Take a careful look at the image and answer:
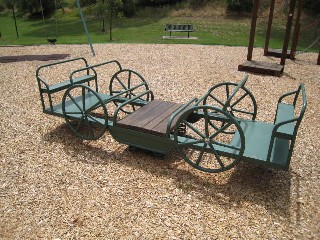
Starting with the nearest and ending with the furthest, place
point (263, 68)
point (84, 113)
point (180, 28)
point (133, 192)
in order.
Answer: point (133, 192)
point (84, 113)
point (263, 68)
point (180, 28)

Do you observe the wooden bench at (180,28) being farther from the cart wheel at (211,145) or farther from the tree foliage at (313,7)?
the tree foliage at (313,7)

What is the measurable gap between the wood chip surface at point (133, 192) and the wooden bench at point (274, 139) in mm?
441

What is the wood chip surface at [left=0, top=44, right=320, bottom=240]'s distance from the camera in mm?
3000

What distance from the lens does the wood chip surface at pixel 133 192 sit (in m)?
3.00

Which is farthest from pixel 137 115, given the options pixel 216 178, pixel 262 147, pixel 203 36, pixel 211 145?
pixel 203 36

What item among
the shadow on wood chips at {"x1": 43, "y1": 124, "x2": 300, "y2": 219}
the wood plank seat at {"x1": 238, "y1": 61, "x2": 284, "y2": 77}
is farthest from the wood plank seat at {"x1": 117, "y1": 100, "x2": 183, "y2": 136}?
the wood plank seat at {"x1": 238, "y1": 61, "x2": 284, "y2": 77}

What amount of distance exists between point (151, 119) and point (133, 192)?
3.65 ft

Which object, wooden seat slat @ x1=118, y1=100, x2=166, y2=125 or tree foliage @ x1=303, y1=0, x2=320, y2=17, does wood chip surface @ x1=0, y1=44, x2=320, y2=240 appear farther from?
tree foliage @ x1=303, y1=0, x2=320, y2=17

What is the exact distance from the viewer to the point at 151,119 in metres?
4.18

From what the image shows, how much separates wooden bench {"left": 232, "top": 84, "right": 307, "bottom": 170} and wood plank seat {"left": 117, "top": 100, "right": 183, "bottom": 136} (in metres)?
0.99

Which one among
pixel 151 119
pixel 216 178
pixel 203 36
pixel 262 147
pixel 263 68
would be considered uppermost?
pixel 151 119

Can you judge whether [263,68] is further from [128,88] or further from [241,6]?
[241,6]

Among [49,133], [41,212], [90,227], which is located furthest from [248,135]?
[49,133]

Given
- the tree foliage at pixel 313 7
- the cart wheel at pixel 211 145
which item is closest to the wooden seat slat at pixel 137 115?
the cart wheel at pixel 211 145
